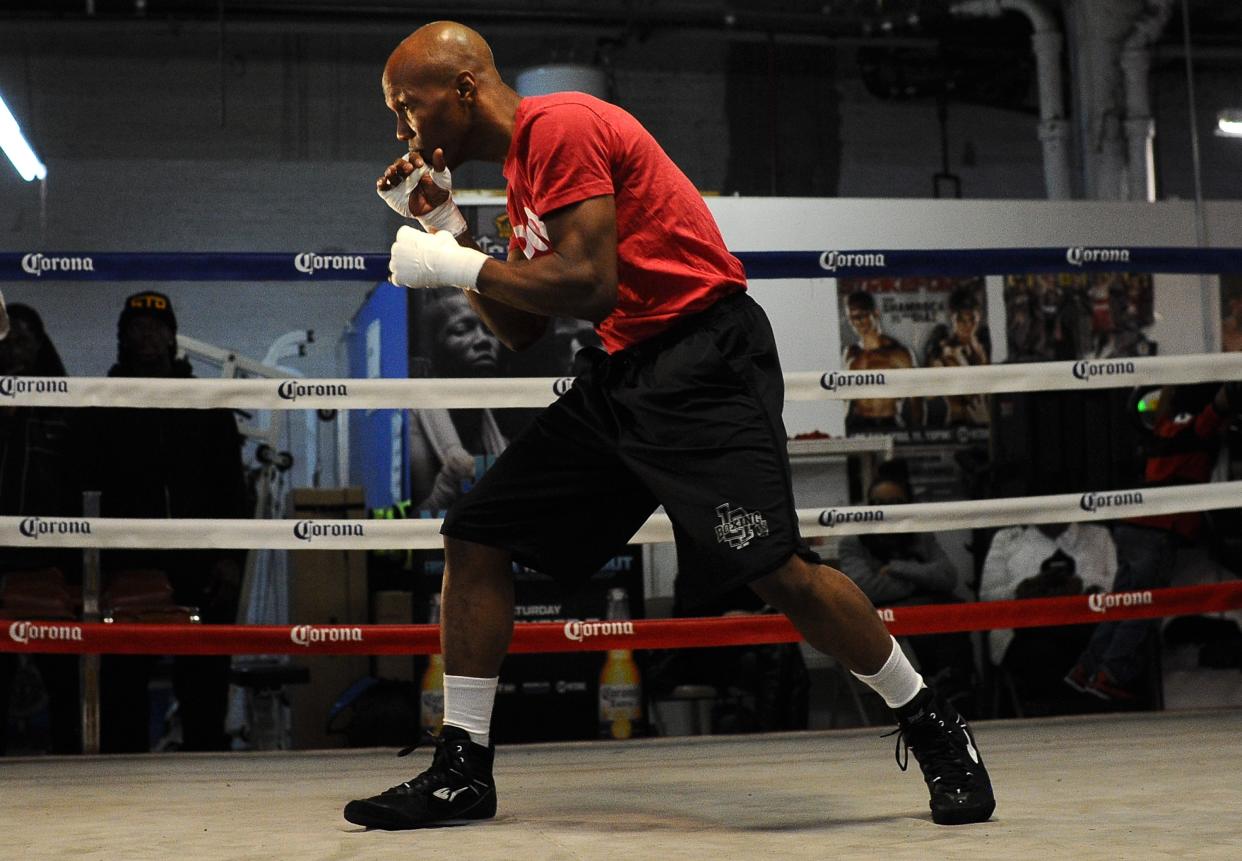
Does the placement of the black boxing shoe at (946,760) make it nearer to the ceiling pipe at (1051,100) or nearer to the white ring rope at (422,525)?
the white ring rope at (422,525)

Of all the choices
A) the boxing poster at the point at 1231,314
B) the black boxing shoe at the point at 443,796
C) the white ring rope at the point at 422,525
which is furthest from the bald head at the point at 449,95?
the boxing poster at the point at 1231,314

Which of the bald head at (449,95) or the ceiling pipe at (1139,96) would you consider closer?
the bald head at (449,95)

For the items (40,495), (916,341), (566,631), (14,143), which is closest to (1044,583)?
(916,341)

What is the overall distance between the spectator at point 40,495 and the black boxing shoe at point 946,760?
2.75 metres

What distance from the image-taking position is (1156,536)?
5.25 m

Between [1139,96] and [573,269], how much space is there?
246 inches

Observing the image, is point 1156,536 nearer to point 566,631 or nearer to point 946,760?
→ point 566,631

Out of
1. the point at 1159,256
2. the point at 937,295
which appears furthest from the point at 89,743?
the point at 937,295

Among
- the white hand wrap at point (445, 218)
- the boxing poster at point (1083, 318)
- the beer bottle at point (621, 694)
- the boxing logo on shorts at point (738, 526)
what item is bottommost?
the beer bottle at point (621, 694)

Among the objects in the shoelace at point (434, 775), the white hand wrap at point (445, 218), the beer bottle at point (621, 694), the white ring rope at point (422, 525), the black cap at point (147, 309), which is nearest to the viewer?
the shoelace at point (434, 775)

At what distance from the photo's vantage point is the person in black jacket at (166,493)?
13.4ft

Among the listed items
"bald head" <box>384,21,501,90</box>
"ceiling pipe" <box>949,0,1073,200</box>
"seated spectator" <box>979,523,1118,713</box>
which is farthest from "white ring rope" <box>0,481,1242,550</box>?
"ceiling pipe" <box>949,0,1073,200</box>

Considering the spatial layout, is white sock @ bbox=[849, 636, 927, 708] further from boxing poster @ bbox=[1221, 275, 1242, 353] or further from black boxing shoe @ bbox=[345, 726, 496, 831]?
boxing poster @ bbox=[1221, 275, 1242, 353]

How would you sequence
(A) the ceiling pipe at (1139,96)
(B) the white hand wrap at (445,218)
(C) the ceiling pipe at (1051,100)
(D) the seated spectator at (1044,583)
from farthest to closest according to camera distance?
(C) the ceiling pipe at (1051,100)
(A) the ceiling pipe at (1139,96)
(D) the seated spectator at (1044,583)
(B) the white hand wrap at (445,218)
